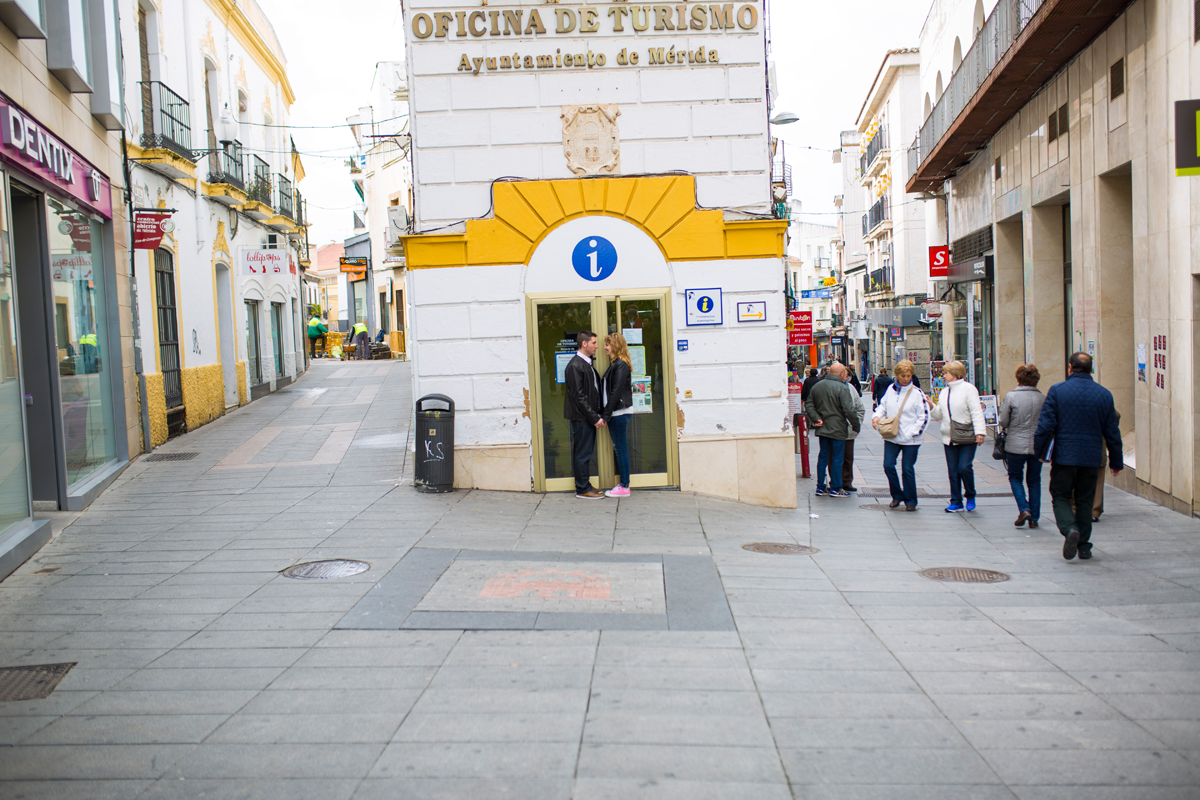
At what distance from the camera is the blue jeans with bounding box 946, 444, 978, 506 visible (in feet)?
35.3

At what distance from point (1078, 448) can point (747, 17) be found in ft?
19.5

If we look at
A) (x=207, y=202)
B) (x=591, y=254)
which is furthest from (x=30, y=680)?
(x=207, y=202)

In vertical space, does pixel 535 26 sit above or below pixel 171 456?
above

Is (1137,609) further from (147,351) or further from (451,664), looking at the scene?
(147,351)

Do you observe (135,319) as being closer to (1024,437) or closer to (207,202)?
(207,202)

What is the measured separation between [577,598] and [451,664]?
146cm

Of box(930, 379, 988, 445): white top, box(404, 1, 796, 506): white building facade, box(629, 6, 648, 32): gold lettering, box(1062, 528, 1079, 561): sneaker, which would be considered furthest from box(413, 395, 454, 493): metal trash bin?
box(1062, 528, 1079, 561): sneaker

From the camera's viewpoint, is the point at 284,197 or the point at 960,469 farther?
the point at 284,197

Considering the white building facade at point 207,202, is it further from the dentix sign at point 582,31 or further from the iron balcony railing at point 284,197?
the dentix sign at point 582,31

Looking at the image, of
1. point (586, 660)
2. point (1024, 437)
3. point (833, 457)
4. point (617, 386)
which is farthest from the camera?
point (833, 457)

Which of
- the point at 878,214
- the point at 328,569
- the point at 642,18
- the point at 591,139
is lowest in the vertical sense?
the point at 328,569

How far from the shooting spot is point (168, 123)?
14930 mm

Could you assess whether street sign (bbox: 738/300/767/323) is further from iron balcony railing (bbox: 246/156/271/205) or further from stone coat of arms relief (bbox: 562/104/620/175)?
iron balcony railing (bbox: 246/156/271/205)

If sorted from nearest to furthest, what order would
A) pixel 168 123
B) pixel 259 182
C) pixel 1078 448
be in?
1. pixel 1078 448
2. pixel 168 123
3. pixel 259 182
